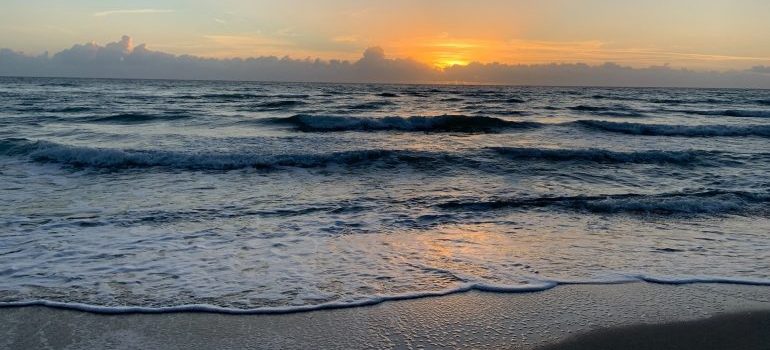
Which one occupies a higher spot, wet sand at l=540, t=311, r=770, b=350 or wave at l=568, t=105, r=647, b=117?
wave at l=568, t=105, r=647, b=117

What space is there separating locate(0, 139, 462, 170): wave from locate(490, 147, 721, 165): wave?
8.58 feet

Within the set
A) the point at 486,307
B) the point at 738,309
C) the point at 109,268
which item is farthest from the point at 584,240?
the point at 109,268

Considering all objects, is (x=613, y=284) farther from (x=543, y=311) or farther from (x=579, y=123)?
(x=579, y=123)

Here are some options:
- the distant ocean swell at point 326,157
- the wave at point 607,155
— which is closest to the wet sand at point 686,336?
the distant ocean swell at point 326,157

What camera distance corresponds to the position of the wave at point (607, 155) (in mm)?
16109

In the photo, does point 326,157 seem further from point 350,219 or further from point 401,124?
point 401,124

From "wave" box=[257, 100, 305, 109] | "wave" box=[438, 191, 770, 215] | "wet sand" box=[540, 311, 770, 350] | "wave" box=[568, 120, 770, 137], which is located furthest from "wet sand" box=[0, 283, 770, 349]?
"wave" box=[257, 100, 305, 109]

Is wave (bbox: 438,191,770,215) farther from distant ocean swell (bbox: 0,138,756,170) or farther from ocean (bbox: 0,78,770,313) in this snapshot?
distant ocean swell (bbox: 0,138,756,170)

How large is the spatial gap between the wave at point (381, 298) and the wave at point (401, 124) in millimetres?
19565

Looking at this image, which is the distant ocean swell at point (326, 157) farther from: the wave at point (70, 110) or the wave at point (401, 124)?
the wave at point (70, 110)

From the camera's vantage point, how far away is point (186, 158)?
14625 millimetres

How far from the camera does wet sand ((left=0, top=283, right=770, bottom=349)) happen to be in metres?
4.27

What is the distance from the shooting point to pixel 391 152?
16.1 metres

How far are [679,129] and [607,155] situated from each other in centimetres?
1175
